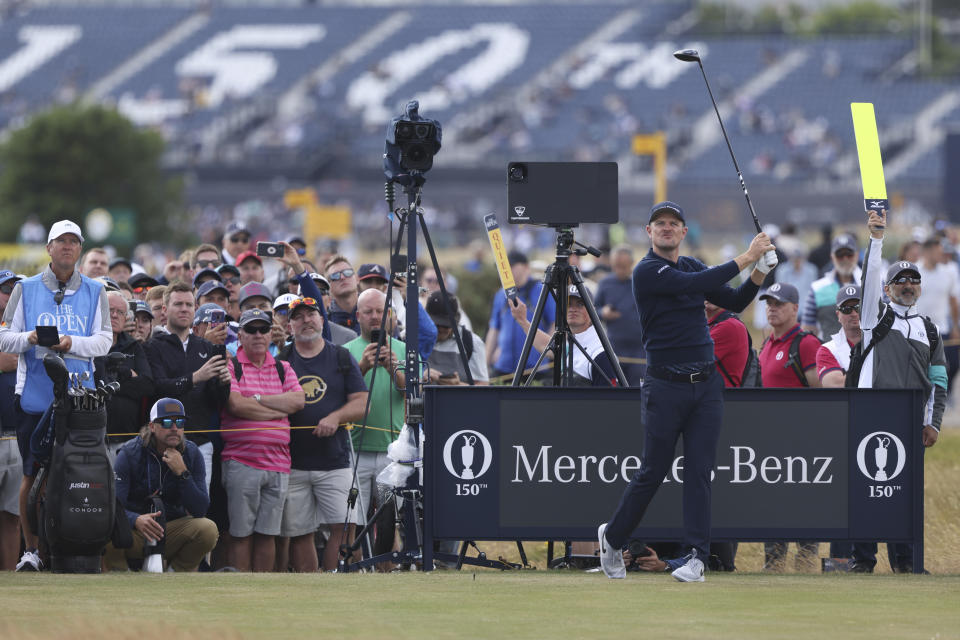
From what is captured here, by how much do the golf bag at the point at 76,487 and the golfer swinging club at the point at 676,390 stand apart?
2829 mm

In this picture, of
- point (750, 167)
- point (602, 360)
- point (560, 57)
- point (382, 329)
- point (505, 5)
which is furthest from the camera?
point (505, 5)

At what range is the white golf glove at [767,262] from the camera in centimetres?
821

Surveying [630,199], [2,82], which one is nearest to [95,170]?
[630,199]

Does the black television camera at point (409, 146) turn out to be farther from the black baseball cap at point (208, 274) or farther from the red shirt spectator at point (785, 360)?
the black baseball cap at point (208, 274)

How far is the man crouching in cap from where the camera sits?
9.45m

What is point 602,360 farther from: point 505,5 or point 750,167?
point 505,5

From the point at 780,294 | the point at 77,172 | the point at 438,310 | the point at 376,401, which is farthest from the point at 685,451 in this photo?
the point at 77,172

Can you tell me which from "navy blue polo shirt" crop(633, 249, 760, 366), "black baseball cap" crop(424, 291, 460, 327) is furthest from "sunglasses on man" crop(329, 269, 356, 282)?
"navy blue polo shirt" crop(633, 249, 760, 366)

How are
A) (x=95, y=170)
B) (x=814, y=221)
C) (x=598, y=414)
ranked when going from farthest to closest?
(x=814, y=221), (x=95, y=170), (x=598, y=414)

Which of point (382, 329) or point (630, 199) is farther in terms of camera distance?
point (630, 199)

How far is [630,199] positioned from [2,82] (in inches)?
1168

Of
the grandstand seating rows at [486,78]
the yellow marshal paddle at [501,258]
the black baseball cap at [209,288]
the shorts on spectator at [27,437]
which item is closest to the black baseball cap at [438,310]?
the yellow marshal paddle at [501,258]

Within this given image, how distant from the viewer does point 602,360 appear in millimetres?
10508

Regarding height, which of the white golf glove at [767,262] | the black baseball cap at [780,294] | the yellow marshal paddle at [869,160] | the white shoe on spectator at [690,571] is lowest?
the white shoe on spectator at [690,571]
